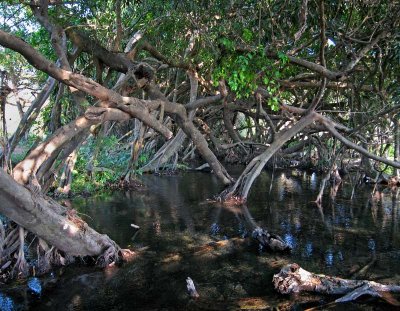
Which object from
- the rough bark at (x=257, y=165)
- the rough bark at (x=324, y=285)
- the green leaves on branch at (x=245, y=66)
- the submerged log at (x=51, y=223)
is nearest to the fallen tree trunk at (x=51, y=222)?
the submerged log at (x=51, y=223)

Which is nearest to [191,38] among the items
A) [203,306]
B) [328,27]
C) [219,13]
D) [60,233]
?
[219,13]

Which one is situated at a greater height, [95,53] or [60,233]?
[95,53]

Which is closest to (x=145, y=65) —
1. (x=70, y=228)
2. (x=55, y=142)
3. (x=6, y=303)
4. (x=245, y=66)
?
(x=245, y=66)

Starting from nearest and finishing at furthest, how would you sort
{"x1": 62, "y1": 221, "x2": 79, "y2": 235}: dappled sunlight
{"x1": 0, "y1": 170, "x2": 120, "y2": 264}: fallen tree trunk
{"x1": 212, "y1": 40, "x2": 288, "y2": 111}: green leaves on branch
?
1. {"x1": 0, "y1": 170, "x2": 120, "y2": 264}: fallen tree trunk
2. {"x1": 62, "y1": 221, "x2": 79, "y2": 235}: dappled sunlight
3. {"x1": 212, "y1": 40, "x2": 288, "y2": 111}: green leaves on branch

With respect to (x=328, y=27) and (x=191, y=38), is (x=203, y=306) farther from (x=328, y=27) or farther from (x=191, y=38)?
(x=328, y=27)

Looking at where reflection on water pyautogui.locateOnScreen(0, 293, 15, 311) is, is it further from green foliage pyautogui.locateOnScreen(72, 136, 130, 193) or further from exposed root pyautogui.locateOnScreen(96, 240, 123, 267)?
green foliage pyautogui.locateOnScreen(72, 136, 130, 193)

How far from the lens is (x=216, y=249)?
8227 mm

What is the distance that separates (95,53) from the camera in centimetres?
904

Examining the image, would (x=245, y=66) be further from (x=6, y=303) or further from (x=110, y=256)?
(x=6, y=303)

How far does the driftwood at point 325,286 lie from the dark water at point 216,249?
0.12m

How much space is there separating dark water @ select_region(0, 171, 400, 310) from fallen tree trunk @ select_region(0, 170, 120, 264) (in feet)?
1.23

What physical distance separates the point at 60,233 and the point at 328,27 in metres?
7.44

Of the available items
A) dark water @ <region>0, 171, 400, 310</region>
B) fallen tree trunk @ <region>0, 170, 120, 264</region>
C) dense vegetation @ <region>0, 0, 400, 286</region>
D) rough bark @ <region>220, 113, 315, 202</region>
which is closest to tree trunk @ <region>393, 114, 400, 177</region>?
dense vegetation @ <region>0, 0, 400, 286</region>

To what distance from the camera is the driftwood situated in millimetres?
5797
